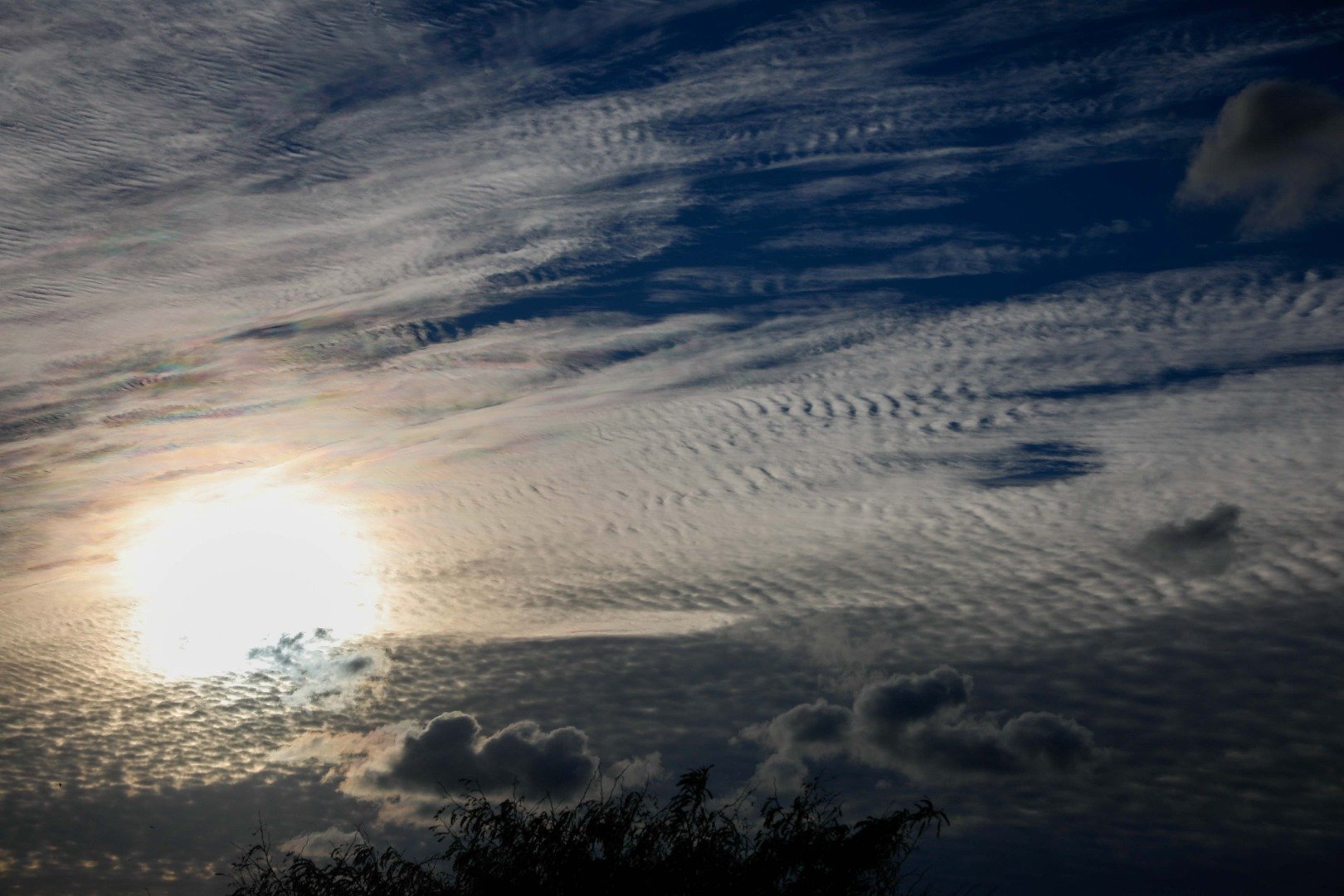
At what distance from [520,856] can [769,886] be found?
30.3 ft

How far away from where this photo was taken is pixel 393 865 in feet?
142

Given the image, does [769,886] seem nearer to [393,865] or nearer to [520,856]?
[520,856]

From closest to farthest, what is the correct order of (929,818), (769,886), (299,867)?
(929,818)
(769,886)
(299,867)

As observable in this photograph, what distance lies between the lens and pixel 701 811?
1545 inches

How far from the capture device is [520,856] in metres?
40.2

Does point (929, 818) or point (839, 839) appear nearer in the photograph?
point (929, 818)

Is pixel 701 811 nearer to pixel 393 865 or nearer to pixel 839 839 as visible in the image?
pixel 839 839

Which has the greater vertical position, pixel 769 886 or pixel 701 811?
pixel 701 811

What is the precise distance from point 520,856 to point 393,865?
6328mm

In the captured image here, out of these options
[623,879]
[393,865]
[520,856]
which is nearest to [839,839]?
[623,879]

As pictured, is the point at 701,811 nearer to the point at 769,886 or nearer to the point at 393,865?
the point at 769,886

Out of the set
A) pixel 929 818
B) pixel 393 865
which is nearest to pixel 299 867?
pixel 393 865

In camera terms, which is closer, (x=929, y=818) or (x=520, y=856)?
(x=929, y=818)

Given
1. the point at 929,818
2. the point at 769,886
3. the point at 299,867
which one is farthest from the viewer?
the point at 299,867
